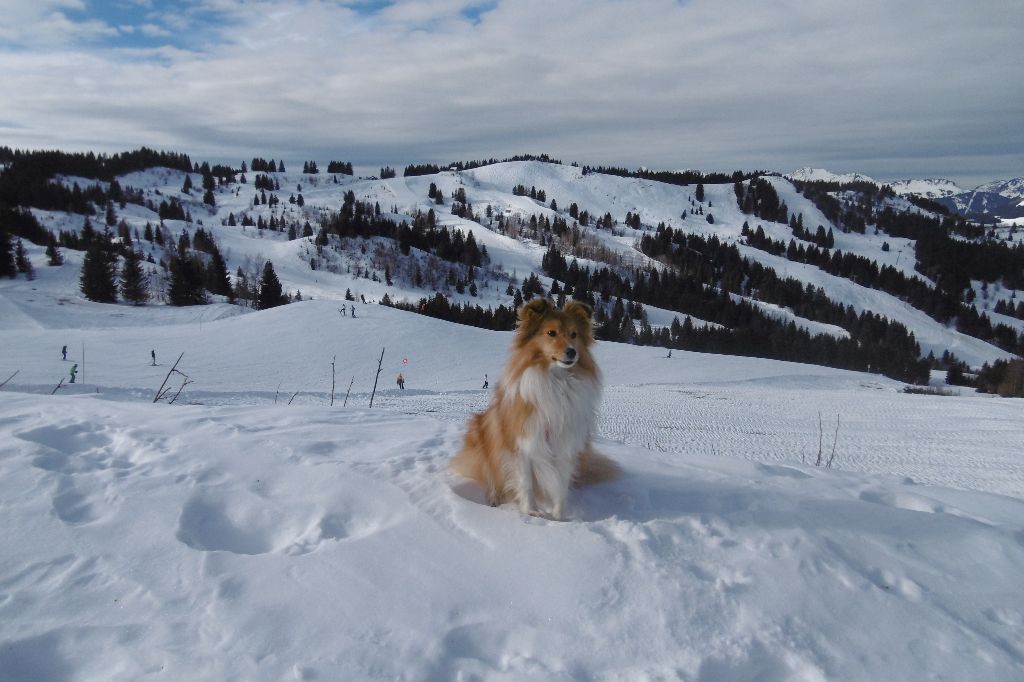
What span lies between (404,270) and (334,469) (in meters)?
108

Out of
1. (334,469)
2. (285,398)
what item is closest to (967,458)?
(334,469)

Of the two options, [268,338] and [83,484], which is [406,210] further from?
[83,484]

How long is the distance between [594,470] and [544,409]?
3.58 ft

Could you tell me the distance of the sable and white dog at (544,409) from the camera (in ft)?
14.6

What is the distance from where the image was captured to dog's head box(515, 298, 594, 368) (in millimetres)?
4375

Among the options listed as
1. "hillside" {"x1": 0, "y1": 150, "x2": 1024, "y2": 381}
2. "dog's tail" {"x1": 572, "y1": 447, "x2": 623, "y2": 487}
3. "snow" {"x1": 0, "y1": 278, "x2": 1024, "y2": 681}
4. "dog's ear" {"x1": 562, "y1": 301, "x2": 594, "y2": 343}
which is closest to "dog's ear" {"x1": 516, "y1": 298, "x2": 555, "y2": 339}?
"dog's ear" {"x1": 562, "y1": 301, "x2": 594, "y2": 343}

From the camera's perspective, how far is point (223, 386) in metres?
28.9

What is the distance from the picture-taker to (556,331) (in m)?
4.47

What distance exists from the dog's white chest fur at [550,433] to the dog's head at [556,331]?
172 mm

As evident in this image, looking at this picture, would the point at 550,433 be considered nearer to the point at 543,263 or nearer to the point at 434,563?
the point at 434,563

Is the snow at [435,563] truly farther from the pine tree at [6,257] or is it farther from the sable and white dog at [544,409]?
the pine tree at [6,257]

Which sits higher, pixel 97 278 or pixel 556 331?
pixel 556 331

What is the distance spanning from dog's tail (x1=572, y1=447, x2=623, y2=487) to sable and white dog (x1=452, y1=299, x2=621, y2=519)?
0.25 metres

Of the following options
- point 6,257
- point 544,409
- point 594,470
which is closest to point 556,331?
point 544,409
